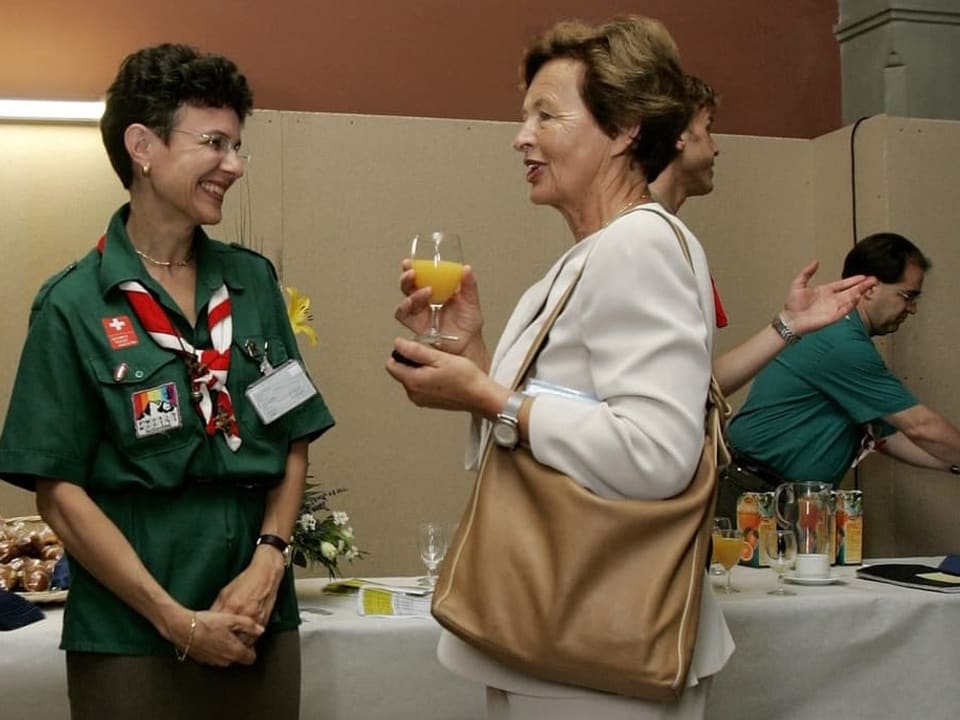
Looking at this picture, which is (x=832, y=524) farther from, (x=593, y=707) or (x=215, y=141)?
(x=215, y=141)

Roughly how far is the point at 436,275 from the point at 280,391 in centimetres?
33

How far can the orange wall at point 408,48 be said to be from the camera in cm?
389

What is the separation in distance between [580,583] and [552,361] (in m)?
0.26

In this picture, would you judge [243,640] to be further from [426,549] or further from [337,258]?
[337,258]

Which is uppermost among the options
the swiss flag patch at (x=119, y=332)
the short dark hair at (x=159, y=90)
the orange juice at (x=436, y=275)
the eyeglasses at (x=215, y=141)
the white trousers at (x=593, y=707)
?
the short dark hair at (x=159, y=90)

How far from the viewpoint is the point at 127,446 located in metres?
1.70

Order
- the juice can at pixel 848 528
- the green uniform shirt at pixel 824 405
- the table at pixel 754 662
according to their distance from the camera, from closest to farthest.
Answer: the table at pixel 754 662, the juice can at pixel 848 528, the green uniform shirt at pixel 824 405

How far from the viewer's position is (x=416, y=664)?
228 centimetres

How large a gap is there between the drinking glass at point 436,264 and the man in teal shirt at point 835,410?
2051 mm

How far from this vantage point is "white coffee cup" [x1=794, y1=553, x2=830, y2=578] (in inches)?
104

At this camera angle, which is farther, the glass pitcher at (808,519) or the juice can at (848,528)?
the juice can at (848,528)

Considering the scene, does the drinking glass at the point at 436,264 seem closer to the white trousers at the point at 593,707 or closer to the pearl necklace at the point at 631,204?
the pearl necklace at the point at 631,204

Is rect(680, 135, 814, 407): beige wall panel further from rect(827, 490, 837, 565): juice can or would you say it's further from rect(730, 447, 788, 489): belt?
rect(827, 490, 837, 565): juice can

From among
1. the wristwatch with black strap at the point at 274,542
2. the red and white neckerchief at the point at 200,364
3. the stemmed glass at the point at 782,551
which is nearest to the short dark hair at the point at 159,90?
the red and white neckerchief at the point at 200,364
